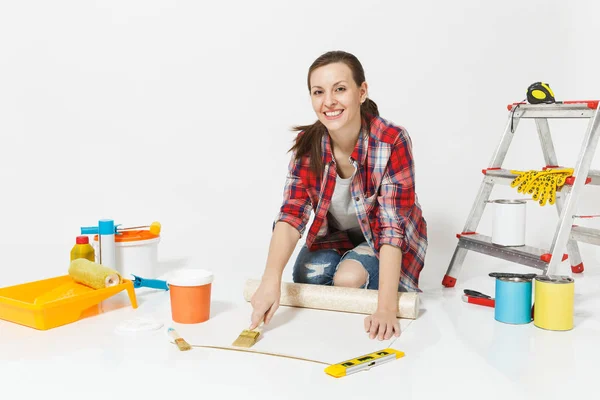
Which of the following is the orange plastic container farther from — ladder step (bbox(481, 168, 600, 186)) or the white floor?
ladder step (bbox(481, 168, 600, 186))

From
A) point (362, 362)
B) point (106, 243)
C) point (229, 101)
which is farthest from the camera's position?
point (229, 101)

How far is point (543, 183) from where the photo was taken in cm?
295

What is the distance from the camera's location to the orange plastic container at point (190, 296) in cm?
262

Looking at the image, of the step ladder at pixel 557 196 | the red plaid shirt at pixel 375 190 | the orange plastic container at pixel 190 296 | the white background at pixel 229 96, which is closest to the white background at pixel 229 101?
the white background at pixel 229 96

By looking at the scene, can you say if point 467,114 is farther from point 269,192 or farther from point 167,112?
point 167,112

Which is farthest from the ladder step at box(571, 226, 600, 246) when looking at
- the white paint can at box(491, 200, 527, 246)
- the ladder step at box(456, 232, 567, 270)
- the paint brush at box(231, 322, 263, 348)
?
the paint brush at box(231, 322, 263, 348)

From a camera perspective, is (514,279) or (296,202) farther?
(296,202)

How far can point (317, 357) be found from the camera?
229 cm

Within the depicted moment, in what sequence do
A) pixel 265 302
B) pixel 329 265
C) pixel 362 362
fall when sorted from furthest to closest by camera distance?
pixel 329 265 < pixel 265 302 < pixel 362 362

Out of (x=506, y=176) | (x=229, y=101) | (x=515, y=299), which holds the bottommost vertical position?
(x=515, y=299)

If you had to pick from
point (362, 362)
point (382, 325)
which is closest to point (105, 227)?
point (382, 325)

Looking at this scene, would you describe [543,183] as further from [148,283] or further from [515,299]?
[148,283]

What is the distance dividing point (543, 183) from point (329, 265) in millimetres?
969

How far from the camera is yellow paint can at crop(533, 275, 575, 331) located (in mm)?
2578
